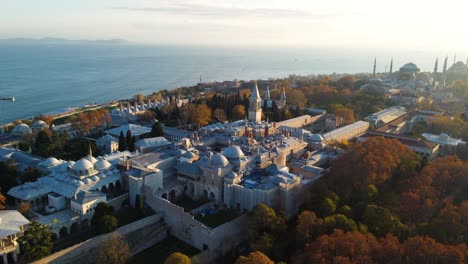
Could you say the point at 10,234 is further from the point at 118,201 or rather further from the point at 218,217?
the point at 218,217

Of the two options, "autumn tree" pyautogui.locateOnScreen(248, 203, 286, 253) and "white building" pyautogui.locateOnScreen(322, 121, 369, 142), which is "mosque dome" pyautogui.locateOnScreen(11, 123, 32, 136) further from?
"white building" pyautogui.locateOnScreen(322, 121, 369, 142)

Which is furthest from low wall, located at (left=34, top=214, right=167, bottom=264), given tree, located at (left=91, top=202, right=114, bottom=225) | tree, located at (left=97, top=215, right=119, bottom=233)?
tree, located at (left=91, top=202, right=114, bottom=225)

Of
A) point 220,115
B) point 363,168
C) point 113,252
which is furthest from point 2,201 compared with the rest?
point 220,115

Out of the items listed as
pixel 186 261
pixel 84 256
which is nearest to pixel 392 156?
pixel 186 261

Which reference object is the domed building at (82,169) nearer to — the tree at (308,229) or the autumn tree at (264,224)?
the autumn tree at (264,224)

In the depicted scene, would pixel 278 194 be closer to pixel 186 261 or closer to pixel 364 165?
pixel 364 165

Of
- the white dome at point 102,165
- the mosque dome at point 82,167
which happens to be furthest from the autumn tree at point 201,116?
the mosque dome at point 82,167
